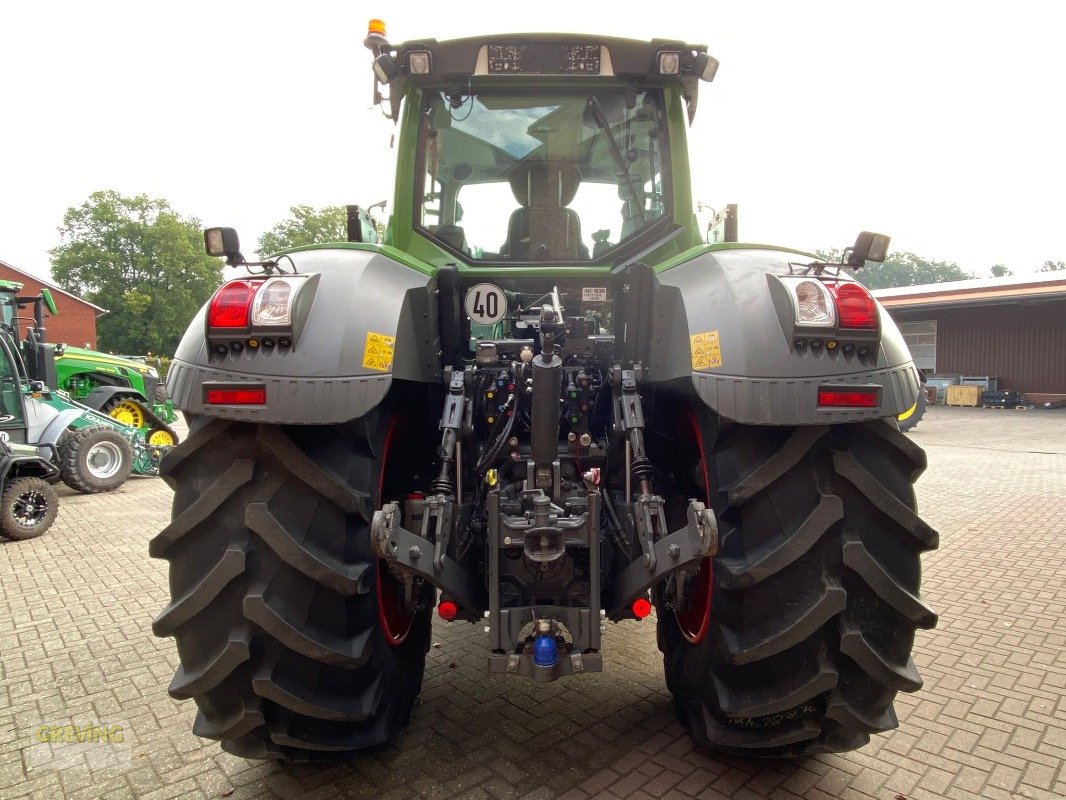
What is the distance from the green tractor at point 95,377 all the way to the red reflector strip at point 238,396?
31.4 ft

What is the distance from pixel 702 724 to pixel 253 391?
200 cm

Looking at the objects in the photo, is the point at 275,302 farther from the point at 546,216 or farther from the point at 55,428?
the point at 55,428

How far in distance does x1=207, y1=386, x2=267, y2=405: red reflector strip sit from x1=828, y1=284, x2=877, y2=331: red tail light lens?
5.91ft

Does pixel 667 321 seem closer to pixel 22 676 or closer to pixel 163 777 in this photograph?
pixel 163 777

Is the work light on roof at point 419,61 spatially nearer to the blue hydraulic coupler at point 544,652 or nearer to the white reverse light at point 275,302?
the white reverse light at point 275,302

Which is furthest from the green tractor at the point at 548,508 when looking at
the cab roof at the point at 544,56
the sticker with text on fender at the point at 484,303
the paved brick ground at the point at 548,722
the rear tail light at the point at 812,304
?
the cab roof at the point at 544,56

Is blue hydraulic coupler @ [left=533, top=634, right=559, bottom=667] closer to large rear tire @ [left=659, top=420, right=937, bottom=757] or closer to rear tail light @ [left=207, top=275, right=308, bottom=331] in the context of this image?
large rear tire @ [left=659, top=420, right=937, bottom=757]

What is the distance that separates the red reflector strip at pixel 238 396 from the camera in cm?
214

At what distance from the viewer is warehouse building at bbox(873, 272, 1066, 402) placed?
2214 cm

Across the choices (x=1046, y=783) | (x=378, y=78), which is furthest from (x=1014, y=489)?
(x=378, y=78)

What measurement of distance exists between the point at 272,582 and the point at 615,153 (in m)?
2.51

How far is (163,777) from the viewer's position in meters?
2.80

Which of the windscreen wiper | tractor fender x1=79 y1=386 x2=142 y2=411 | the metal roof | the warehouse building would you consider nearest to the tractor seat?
the windscreen wiper

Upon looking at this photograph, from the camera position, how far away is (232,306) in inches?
87.7
